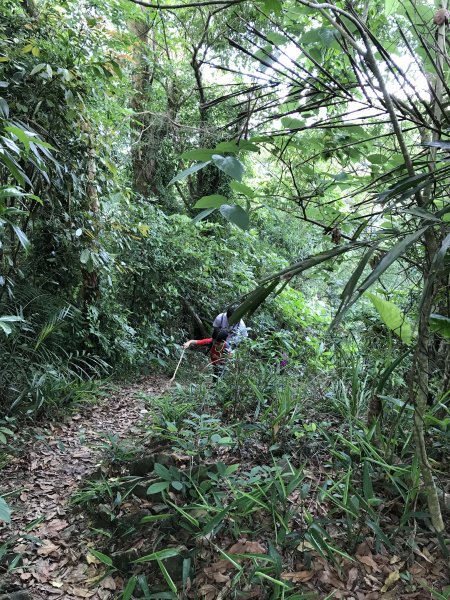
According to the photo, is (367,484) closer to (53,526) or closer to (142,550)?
(142,550)

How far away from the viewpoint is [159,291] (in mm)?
6793

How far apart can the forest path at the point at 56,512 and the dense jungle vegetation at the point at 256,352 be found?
2 centimetres

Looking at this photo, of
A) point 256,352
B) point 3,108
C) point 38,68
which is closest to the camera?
point 3,108

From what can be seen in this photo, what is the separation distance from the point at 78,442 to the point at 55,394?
66 cm

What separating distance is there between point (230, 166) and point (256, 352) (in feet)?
10.5

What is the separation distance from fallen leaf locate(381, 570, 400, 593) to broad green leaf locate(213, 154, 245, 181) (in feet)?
6.02

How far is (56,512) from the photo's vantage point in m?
2.71

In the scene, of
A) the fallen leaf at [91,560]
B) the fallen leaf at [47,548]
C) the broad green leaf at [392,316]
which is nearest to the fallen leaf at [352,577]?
the broad green leaf at [392,316]

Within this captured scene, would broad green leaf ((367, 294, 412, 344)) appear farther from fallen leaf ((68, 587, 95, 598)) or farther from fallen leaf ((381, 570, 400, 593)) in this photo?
fallen leaf ((68, 587, 95, 598))

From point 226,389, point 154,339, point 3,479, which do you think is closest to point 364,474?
point 226,389

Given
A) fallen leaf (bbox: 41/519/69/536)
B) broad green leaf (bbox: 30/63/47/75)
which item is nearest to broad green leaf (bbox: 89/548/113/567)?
fallen leaf (bbox: 41/519/69/536)

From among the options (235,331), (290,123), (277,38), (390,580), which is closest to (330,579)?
(390,580)

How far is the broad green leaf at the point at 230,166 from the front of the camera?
97 centimetres

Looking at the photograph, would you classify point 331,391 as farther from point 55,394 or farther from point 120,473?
Answer: point 55,394
